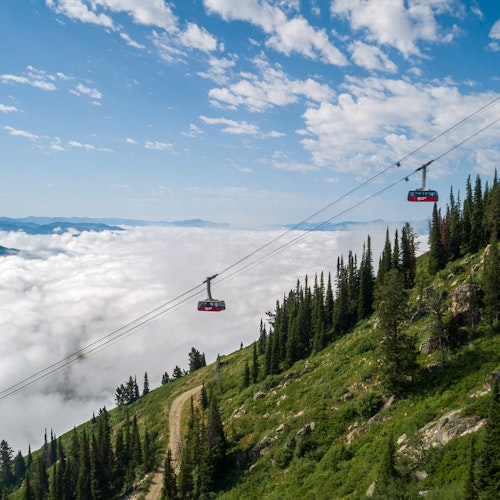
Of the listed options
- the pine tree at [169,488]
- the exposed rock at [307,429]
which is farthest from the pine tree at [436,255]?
the pine tree at [169,488]

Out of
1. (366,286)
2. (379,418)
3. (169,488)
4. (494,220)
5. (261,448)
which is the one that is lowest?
(169,488)

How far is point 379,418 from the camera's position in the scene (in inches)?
2096

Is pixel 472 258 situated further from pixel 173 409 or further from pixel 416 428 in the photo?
pixel 173 409

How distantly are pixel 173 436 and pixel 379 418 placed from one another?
8703 centimetres


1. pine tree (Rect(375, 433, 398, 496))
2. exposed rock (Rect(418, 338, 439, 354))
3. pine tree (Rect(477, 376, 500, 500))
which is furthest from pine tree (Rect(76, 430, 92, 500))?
pine tree (Rect(477, 376, 500, 500))

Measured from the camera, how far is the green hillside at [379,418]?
3591 centimetres

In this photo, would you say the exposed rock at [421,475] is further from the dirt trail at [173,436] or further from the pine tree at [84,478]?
the pine tree at [84,478]

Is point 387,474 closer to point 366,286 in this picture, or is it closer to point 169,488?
point 169,488

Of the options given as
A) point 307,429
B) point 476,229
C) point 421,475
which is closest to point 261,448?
point 307,429

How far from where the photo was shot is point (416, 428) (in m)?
43.6

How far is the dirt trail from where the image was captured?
93.8 m

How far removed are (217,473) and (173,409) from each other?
78485mm

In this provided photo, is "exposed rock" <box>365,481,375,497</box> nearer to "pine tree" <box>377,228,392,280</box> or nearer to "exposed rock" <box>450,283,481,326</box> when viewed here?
"exposed rock" <box>450,283,481,326</box>

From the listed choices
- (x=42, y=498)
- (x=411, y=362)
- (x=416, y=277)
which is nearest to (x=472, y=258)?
(x=416, y=277)
